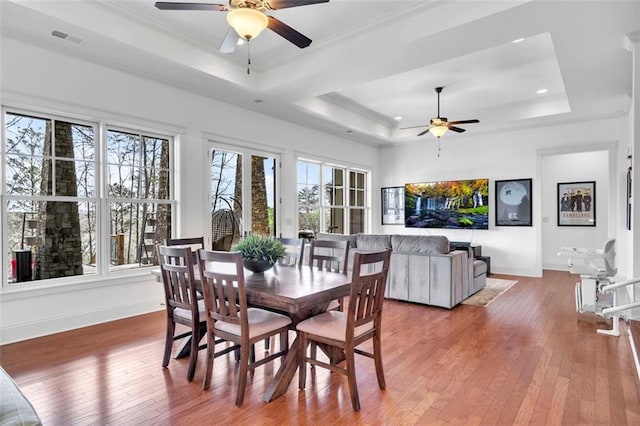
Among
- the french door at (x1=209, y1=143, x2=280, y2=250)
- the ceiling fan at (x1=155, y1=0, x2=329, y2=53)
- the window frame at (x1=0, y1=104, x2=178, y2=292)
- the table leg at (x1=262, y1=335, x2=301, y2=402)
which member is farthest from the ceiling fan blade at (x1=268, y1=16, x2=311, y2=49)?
the french door at (x1=209, y1=143, x2=280, y2=250)

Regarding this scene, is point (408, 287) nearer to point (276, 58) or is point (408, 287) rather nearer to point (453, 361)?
point (453, 361)

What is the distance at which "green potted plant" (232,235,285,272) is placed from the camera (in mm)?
2885

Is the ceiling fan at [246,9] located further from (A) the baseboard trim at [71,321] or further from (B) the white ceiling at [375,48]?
(A) the baseboard trim at [71,321]

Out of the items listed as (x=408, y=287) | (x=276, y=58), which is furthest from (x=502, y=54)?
(x=408, y=287)

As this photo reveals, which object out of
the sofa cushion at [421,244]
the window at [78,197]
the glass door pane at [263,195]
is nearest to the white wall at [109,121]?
the window at [78,197]

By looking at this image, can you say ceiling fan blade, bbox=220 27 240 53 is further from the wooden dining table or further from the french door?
the french door

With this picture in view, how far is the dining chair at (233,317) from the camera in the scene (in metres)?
2.28

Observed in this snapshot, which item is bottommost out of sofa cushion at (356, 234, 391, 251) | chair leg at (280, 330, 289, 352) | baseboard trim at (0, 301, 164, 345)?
baseboard trim at (0, 301, 164, 345)

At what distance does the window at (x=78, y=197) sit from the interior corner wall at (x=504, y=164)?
570 centimetres

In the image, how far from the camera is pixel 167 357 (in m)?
2.88

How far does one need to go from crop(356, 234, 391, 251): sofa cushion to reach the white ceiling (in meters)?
2.15

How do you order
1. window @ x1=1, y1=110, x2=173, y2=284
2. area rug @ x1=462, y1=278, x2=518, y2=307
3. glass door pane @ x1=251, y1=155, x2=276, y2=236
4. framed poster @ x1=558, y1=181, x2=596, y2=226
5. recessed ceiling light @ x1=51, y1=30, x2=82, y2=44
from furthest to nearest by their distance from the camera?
framed poster @ x1=558, y1=181, x2=596, y2=226, glass door pane @ x1=251, y1=155, x2=276, y2=236, area rug @ x1=462, y1=278, x2=518, y2=307, window @ x1=1, y1=110, x2=173, y2=284, recessed ceiling light @ x1=51, y1=30, x2=82, y2=44

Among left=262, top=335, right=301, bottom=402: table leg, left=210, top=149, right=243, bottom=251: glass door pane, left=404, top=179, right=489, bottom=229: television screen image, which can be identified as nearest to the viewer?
left=262, top=335, right=301, bottom=402: table leg

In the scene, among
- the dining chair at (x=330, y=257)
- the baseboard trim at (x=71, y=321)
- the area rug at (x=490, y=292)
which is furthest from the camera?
the area rug at (x=490, y=292)
